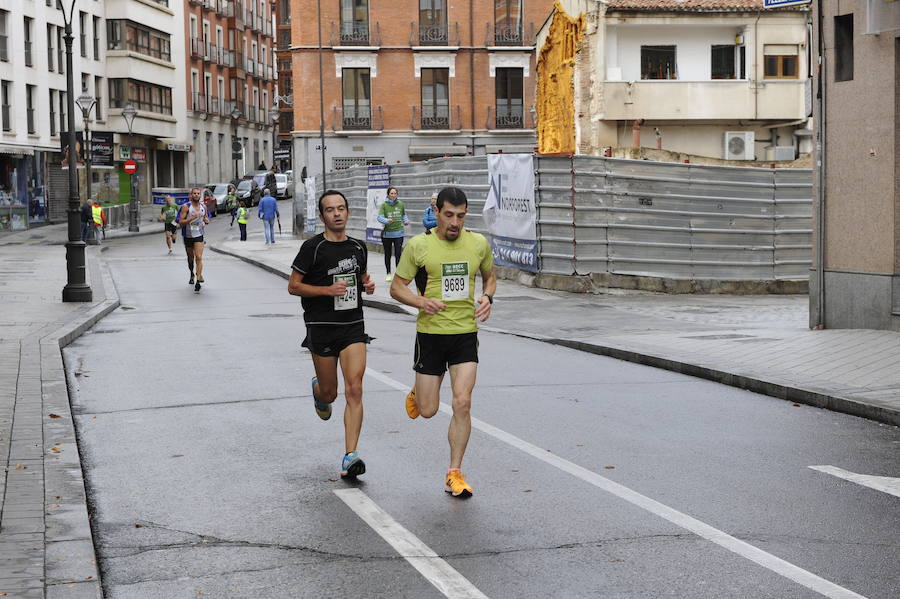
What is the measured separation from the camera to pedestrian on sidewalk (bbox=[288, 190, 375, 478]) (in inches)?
298

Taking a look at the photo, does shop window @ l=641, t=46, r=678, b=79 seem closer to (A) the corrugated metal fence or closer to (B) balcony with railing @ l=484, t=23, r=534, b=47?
(B) balcony with railing @ l=484, t=23, r=534, b=47

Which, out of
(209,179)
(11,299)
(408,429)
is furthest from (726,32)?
(209,179)

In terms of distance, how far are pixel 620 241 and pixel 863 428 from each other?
40.5 ft

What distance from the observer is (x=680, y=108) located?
42.8m

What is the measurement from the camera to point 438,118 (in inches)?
2351

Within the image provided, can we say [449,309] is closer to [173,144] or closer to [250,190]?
[250,190]

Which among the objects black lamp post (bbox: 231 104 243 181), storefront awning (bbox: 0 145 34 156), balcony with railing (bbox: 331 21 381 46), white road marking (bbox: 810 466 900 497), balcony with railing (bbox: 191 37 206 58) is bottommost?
white road marking (bbox: 810 466 900 497)

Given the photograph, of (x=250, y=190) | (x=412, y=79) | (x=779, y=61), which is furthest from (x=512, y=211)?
(x=250, y=190)

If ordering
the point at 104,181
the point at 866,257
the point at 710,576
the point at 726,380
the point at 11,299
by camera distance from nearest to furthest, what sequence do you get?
the point at 710,576 < the point at 726,380 < the point at 866,257 < the point at 11,299 < the point at 104,181

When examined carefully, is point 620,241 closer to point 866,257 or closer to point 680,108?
point 866,257

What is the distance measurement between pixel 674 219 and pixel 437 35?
39.7 metres

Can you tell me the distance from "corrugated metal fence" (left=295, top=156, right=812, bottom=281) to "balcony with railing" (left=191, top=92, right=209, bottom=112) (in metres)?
59.9

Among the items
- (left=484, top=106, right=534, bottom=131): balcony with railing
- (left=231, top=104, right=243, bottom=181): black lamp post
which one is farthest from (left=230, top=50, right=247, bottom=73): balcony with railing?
(left=484, top=106, right=534, bottom=131): balcony with railing

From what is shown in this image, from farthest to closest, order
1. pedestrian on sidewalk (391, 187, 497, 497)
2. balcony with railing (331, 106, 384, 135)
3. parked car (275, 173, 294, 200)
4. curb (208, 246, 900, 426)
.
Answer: parked car (275, 173, 294, 200), balcony with railing (331, 106, 384, 135), curb (208, 246, 900, 426), pedestrian on sidewalk (391, 187, 497, 497)
